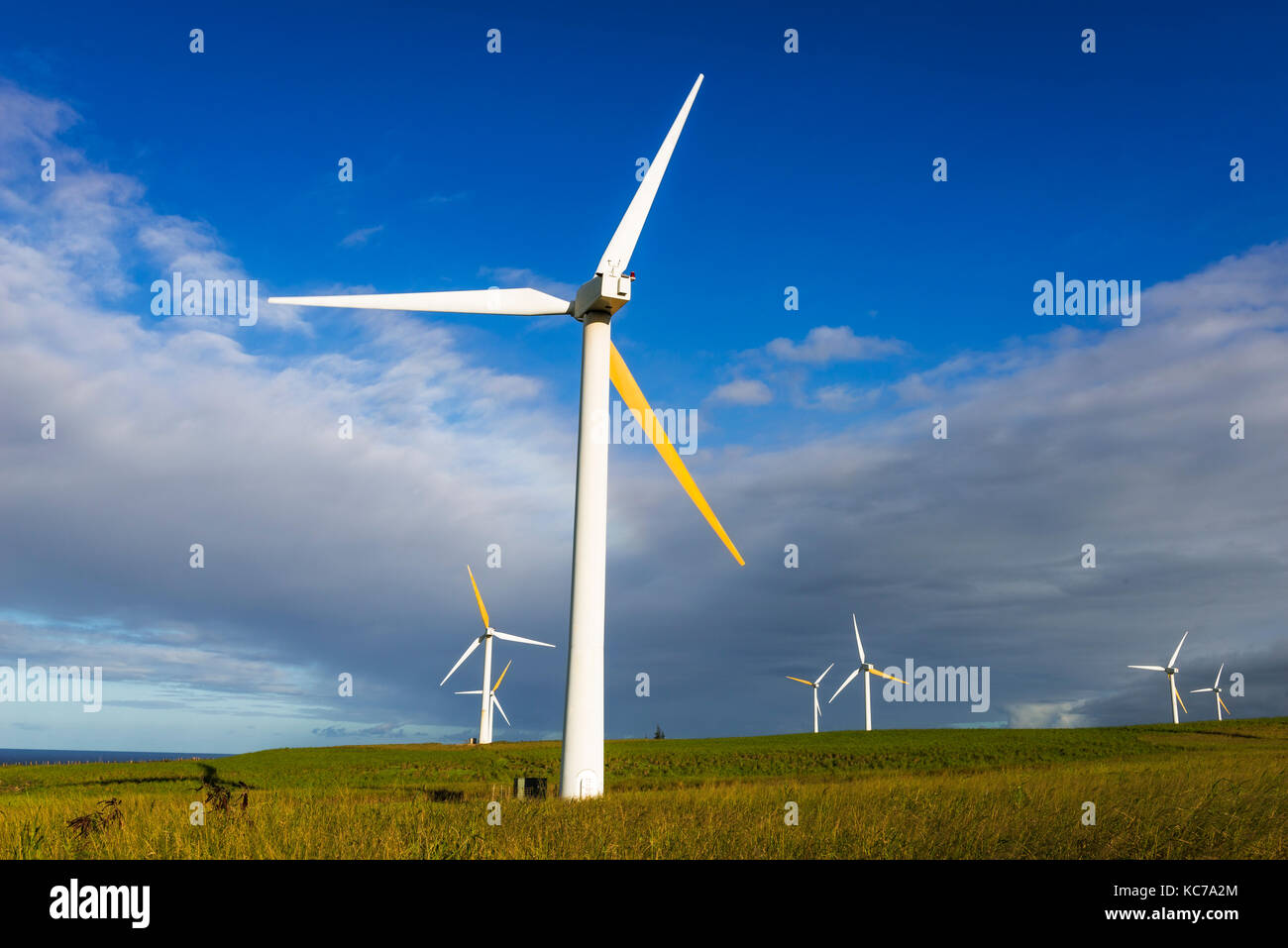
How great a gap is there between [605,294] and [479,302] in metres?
4.04

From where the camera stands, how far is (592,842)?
38.8ft

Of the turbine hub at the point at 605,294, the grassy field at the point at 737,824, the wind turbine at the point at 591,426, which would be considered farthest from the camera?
the turbine hub at the point at 605,294

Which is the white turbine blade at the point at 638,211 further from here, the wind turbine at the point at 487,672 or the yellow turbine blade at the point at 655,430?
the wind turbine at the point at 487,672

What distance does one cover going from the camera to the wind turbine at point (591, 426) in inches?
810

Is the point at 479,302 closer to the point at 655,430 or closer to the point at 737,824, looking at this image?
the point at 655,430

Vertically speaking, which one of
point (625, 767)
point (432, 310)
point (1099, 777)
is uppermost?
point (432, 310)

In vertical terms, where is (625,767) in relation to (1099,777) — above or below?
below

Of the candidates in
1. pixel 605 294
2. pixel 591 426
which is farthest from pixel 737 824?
pixel 605 294

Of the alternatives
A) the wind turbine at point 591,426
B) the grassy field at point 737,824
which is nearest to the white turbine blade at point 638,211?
the wind turbine at point 591,426

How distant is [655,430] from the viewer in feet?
80.1

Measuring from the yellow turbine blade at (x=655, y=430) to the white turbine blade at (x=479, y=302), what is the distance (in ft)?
7.22
